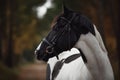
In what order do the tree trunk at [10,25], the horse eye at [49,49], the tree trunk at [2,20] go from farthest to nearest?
the tree trunk at [10,25] < the tree trunk at [2,20] < the horse eye at [49,49]

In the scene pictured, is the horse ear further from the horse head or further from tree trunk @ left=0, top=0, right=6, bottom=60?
tree trunk @ left=0, top=0, right=6, bottom=60

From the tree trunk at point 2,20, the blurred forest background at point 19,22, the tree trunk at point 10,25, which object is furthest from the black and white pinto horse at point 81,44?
the tree trunk at point 10,25

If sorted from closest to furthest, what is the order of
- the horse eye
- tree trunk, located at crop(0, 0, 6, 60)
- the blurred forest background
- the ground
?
the horse eye, the blurred forest background, the ground, tree trunk, located at crop(0, 0, 6, 60)

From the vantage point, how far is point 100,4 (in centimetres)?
2075

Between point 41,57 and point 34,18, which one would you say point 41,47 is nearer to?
point 41,57

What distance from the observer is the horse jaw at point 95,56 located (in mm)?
5727

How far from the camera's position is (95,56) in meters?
5.76

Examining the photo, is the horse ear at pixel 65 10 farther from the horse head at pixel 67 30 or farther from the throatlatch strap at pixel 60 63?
the throatlatch strap at pixel 60 63

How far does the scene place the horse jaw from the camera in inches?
225

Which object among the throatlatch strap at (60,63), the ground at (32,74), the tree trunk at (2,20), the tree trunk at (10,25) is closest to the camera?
the throatlatch strap at (60,63)

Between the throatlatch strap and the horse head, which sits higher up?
the horse head

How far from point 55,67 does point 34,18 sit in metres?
28.4

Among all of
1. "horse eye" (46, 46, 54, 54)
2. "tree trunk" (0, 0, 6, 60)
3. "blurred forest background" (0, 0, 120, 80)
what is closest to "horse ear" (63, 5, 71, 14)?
"horse eye" (46, 46, 54, 54)

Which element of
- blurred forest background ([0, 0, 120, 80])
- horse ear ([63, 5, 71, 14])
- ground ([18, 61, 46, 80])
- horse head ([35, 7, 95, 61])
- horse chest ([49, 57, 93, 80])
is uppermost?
horse ear ([63, 5, 71, 14])
